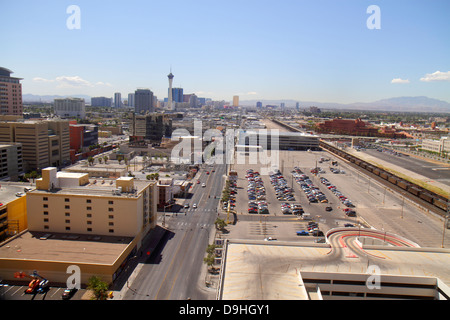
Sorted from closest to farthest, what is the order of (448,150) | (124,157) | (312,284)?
(312,284) < (124,157) < (448,150)

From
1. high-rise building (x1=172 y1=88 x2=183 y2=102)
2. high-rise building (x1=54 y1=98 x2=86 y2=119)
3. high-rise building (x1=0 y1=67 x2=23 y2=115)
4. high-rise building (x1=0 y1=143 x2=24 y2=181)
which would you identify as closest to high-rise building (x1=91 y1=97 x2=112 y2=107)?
high-rise building (x1=172 y1=88 x2=183 y2=102)

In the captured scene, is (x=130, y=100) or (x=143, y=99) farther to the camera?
(x=130, y=100)

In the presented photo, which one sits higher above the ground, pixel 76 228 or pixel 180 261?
pixel 76 228

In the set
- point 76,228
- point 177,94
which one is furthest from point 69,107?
point 177,94

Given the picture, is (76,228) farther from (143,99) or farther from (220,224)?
(143,99)

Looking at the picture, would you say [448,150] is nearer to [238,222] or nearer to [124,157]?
[238,222]
